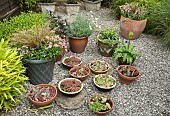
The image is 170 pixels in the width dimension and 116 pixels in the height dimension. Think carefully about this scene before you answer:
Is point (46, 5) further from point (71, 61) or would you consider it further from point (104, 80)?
point (104, 80)

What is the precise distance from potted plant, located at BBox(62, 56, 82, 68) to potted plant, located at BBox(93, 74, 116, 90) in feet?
1.59

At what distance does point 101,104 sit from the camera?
2.52 m

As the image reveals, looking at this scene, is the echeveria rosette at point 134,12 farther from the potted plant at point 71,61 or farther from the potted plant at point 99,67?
the potted plant at point 71,61

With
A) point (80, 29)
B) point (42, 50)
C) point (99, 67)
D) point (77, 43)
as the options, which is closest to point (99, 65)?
point (99, 67)

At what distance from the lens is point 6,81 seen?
2271mm

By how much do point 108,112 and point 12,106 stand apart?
1.24 metres

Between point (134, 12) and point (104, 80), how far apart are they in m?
2.09

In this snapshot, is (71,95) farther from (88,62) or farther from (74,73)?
(88,62)

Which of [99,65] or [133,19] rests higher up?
[133,19]

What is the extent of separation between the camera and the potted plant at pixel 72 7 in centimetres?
544

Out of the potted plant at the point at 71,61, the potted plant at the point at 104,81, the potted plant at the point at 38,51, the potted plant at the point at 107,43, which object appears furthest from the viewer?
the potted plant at the point at 107,43

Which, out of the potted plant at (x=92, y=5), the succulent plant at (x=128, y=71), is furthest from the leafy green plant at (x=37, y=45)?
the potted plant at (x=92, y=5)

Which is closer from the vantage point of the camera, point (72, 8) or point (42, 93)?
point (42, 93)

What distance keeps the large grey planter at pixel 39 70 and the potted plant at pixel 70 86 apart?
9.4 inches
